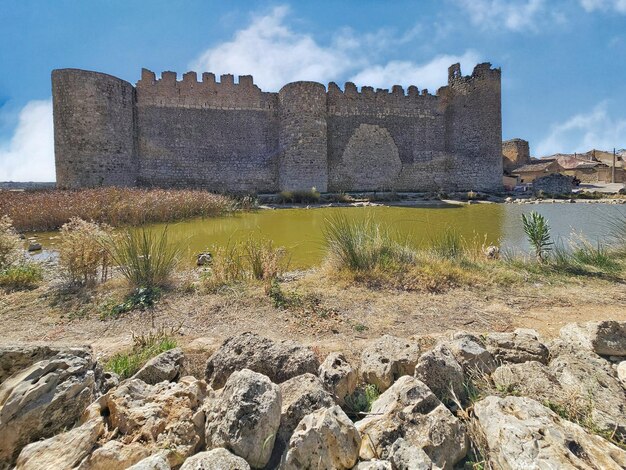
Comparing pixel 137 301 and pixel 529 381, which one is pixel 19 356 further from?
pixel 529 381

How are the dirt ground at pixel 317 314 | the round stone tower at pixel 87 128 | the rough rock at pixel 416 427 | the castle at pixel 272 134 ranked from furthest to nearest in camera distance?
the castle at pixel 272 134 < the round stone tower at pixel 87 128 < the dirt ground at pixel 317 314 < the rough rock at pixel 416 427

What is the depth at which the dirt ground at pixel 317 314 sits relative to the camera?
2.91 m

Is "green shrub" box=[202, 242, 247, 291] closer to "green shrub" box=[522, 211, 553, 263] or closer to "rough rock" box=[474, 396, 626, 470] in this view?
"rough rock" box=[474, 396, 626, 470]

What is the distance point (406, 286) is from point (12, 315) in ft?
13.3

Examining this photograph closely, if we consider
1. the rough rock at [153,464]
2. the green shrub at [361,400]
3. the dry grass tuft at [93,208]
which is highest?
the dry grass tuft at [93,208]

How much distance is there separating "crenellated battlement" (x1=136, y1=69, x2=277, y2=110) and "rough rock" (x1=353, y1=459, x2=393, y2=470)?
19.9 meters

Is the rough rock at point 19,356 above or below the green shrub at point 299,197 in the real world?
below

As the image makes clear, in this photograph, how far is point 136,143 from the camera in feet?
59.4

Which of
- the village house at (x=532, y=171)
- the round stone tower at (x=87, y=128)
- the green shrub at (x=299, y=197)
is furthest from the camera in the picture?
the village house at (x=532, y=171)

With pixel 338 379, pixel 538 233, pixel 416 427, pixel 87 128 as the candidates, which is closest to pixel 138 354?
pixel 338 379

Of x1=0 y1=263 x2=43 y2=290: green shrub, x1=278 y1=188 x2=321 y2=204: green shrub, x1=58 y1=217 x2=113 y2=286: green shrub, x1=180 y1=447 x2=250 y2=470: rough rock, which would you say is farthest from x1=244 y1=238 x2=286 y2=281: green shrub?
x1=278 y1=188 x2=321 y2=204: green shrub

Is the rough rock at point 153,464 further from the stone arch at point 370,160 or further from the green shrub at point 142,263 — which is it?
the stone arch at point 370,160

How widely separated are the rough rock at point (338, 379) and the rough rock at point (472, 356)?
0.67m

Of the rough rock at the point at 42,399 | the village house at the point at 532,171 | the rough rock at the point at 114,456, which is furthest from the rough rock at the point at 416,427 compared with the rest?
the village house at the point at 532,171
